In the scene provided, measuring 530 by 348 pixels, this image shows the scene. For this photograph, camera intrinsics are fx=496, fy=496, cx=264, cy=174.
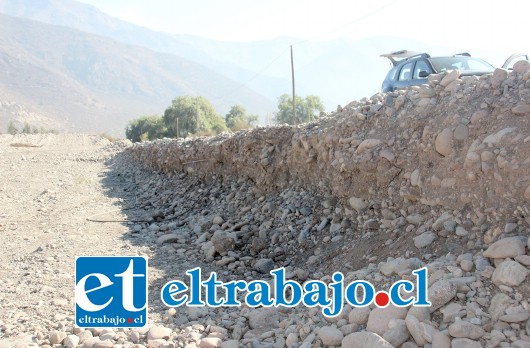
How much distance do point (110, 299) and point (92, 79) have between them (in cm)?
13476

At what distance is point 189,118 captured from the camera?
38375 mm

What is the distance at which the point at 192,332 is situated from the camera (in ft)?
12.1

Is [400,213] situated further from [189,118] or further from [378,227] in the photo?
[189,118]

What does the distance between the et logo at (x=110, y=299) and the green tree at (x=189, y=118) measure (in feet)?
109

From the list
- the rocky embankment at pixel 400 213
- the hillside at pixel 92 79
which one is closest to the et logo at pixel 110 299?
the rocky embankment at pixel 400 213

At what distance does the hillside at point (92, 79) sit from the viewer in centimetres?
8800

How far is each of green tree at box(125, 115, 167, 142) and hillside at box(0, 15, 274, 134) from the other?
109ft

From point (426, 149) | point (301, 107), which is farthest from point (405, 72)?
point (301, 107)

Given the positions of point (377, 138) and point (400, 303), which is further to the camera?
point (377, 138)

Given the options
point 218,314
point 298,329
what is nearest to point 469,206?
point 298,329

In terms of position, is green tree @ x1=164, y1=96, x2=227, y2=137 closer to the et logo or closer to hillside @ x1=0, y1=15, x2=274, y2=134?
the et logo

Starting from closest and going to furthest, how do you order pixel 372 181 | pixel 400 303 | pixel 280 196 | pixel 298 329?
pixel 400 303 → pixel 298 329 → pixel 372 181 → pixel 280 196

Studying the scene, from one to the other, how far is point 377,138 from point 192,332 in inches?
110

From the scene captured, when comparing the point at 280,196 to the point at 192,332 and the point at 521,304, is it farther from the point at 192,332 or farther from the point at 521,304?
the point at 521,304
